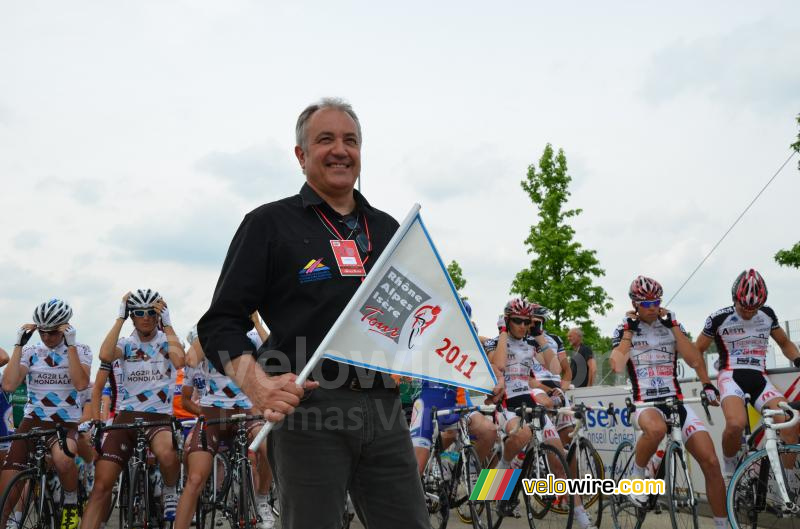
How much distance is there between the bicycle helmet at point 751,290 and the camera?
7844mm

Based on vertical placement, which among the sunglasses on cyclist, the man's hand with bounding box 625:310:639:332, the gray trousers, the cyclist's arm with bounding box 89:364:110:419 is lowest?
the gray trousers

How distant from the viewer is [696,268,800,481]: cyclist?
782 cm

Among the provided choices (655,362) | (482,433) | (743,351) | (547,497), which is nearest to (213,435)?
(482,433)

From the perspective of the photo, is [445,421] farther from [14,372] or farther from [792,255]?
[792,255]

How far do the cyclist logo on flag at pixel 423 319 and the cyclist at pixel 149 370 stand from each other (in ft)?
19.0

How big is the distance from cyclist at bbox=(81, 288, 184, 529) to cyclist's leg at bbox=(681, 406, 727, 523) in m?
4.79

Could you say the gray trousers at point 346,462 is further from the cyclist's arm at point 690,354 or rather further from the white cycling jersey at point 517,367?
the white cycling jersey at point 517,367

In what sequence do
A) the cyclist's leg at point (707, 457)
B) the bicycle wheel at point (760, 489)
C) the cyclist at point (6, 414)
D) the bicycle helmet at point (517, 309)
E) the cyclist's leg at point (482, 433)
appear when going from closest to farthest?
1. the bicycle wheel at point (760, 489)
2. the cyclist's leg at point (707, 457)
3. the cyclist's leg at point (482, 433)
4. the bicycle helmet at point (517, 309)
5. the cyclist at point (6, 414)

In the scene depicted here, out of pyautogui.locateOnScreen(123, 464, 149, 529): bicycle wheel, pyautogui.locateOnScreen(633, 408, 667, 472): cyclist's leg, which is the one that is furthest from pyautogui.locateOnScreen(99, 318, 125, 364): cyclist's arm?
pyautogui.locateOnScreen(633, 408, 667, 472): cyclist's leg

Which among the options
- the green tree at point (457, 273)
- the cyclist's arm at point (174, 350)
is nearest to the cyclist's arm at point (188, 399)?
the cyclist's arm at point (174, 350)

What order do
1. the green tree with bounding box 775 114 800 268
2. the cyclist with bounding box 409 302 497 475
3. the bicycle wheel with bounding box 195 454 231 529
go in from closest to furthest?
the bicycle wheel with bounding box 195 454 231 529 → the cyclist with bounding box 409 302 497 475 → the green tree with bounding box 775 114 800 268

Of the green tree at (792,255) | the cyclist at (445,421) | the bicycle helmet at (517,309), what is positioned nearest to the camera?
the cyclist at (445,421)

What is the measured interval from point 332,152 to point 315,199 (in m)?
0.17

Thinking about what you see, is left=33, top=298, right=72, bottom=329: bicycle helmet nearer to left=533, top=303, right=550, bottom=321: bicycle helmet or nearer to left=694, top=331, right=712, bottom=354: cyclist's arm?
left=533, top=303, right=550, bottom=321: bicycle helmet
